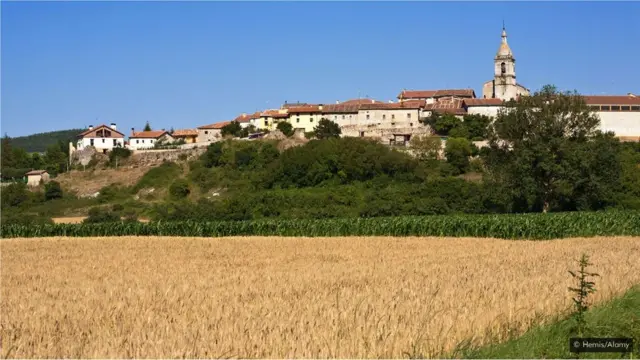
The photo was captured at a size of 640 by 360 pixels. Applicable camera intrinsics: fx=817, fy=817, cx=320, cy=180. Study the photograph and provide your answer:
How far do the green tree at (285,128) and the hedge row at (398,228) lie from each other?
52214 millimetres

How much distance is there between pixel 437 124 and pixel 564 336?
84.0 metres

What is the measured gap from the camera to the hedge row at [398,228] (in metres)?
38.3

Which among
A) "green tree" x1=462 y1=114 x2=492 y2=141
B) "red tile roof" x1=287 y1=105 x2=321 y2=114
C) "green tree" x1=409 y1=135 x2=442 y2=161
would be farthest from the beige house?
"green tree" x1=462 y1=114 x2=492 y2=141

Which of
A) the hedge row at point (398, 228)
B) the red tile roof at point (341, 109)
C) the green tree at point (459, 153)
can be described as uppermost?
the red tile roof at point (341, 109)

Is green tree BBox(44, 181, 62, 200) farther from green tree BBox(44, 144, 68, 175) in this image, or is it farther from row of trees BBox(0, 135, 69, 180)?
row of trees BBox(0, 135, 69, 180)

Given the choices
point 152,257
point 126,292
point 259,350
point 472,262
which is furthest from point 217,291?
point 152,257

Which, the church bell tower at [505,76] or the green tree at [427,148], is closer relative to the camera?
the green tree at [427,148]

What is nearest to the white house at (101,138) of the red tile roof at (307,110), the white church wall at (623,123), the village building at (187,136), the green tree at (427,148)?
the village building at (187,136)

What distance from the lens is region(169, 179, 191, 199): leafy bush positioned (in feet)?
265

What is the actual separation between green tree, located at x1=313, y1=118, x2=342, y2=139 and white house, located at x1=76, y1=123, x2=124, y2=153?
103ft

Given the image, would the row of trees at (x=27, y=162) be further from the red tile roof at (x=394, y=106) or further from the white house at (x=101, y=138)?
the red tile roof at (x=394, y=106)

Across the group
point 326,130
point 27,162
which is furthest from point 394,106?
point 27,162

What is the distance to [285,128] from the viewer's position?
100000mm

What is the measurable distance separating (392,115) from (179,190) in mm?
31537
